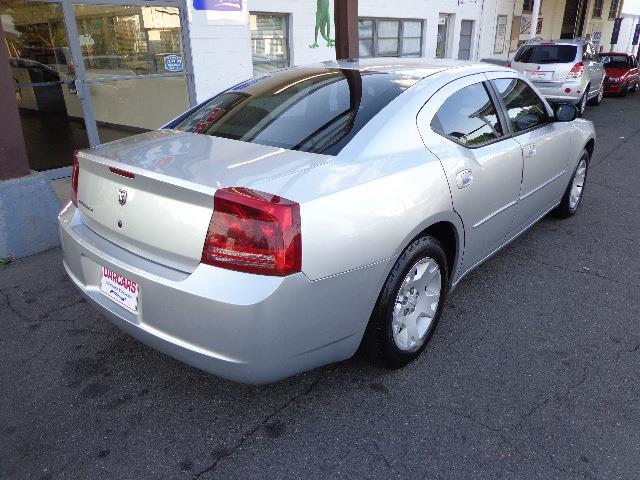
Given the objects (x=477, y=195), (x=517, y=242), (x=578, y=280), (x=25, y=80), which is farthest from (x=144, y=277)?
(x=25, y=80)

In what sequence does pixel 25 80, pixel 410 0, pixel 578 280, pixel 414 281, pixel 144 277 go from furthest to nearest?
pixel 410 0, pixel 25 80, pixel 578 280, pixel 414 281, pixel 144 277

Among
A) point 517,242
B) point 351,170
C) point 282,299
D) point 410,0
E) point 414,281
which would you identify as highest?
point 410,0

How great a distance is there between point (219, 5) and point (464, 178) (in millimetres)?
5907

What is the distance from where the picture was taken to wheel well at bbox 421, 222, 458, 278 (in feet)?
8.88

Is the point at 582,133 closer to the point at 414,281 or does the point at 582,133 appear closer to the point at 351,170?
the point at 414,281

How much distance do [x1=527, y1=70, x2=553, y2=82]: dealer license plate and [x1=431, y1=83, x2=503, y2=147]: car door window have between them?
9.19 metres

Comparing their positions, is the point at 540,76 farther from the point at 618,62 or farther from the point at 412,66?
the point at 412,66

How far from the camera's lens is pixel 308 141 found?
2.45 meters

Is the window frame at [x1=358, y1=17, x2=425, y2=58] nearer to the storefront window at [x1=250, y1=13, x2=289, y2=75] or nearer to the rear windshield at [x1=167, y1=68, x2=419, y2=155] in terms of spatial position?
the storefront window at [x1=250, y1=13, x2=289, y2=75]

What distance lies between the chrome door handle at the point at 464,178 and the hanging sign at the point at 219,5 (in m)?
5.69

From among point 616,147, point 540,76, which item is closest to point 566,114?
point 616,147

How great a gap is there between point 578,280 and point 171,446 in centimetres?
312

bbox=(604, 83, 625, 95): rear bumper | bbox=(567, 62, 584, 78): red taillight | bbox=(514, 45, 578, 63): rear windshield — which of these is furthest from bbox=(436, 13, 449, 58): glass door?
bbox=(604, 83, 625, 95): rear bumper

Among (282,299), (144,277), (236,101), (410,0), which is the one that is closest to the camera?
(282,299)
